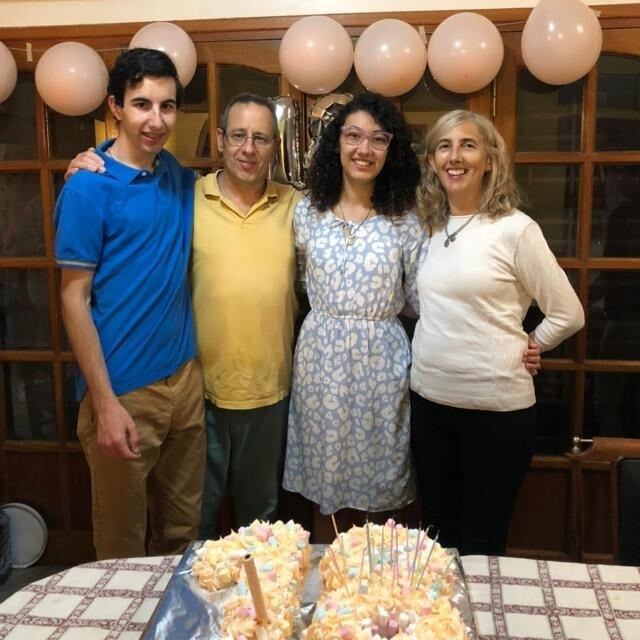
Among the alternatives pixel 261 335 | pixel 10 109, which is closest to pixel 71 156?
pixel 10 109

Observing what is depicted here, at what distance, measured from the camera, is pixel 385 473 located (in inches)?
80.9

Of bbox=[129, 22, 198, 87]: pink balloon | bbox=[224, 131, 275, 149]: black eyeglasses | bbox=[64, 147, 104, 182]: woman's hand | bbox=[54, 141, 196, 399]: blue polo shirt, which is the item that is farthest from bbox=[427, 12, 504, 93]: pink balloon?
bbox=[64, 147, 104, 182]: woman's hand

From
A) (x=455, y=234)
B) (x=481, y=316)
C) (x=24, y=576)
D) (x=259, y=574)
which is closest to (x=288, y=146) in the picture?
(x=455, y=234)

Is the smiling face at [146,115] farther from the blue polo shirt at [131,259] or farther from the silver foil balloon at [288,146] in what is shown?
the silver foil balloon at [288,146]

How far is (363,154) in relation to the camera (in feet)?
6.36

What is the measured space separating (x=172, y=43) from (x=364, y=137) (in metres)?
0.69

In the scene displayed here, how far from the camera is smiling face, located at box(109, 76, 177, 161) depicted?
5.84ft

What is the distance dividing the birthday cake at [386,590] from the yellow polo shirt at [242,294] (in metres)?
0.89

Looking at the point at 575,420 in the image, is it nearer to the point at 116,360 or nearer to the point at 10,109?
the point at 116,360

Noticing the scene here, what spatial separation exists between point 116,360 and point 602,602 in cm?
129

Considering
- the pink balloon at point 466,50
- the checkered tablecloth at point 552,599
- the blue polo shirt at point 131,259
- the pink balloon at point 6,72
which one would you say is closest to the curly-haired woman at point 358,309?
the pink balloon at point 466,50

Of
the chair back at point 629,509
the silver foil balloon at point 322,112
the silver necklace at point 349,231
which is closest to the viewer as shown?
the chair back at point 629,509

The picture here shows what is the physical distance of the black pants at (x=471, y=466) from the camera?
6.21 feet

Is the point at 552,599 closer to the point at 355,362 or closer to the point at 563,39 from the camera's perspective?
the point at 355,362
